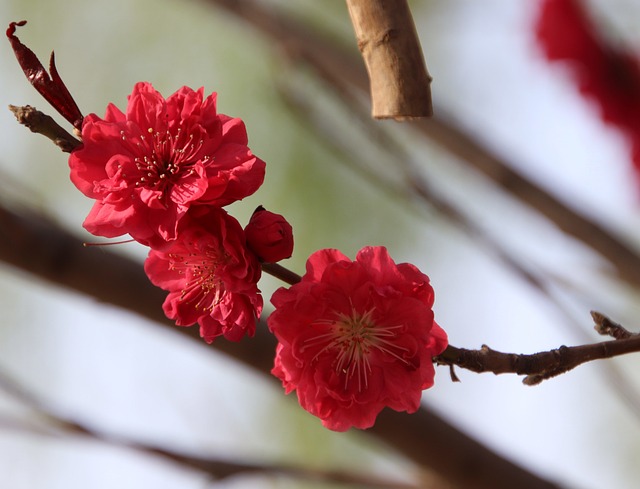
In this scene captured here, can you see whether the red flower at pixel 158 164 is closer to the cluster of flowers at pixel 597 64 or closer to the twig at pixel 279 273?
the twig at pixel 279 273

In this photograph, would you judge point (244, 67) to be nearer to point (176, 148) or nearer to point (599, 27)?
point (599, 27)

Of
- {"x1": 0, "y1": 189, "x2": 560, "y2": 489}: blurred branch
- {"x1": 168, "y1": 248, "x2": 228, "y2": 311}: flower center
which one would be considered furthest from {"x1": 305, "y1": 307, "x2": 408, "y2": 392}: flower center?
{"x1": 0, "y1": 189, "x2": 560, "y2": 489}: blurred branch

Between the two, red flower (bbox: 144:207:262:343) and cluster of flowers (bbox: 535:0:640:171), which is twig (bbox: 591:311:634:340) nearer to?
red flower (bbox: 144:207:262:343)

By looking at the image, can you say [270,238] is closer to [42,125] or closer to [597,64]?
[42,125]

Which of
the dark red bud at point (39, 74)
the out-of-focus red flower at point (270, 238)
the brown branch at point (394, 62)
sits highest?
the brown branch at point (394, 62)

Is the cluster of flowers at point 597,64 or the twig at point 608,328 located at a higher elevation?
the cluster of flowers at point 597,64

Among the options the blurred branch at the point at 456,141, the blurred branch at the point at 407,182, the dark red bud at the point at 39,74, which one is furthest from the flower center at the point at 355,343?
the blurred branch at the point at 456,141
